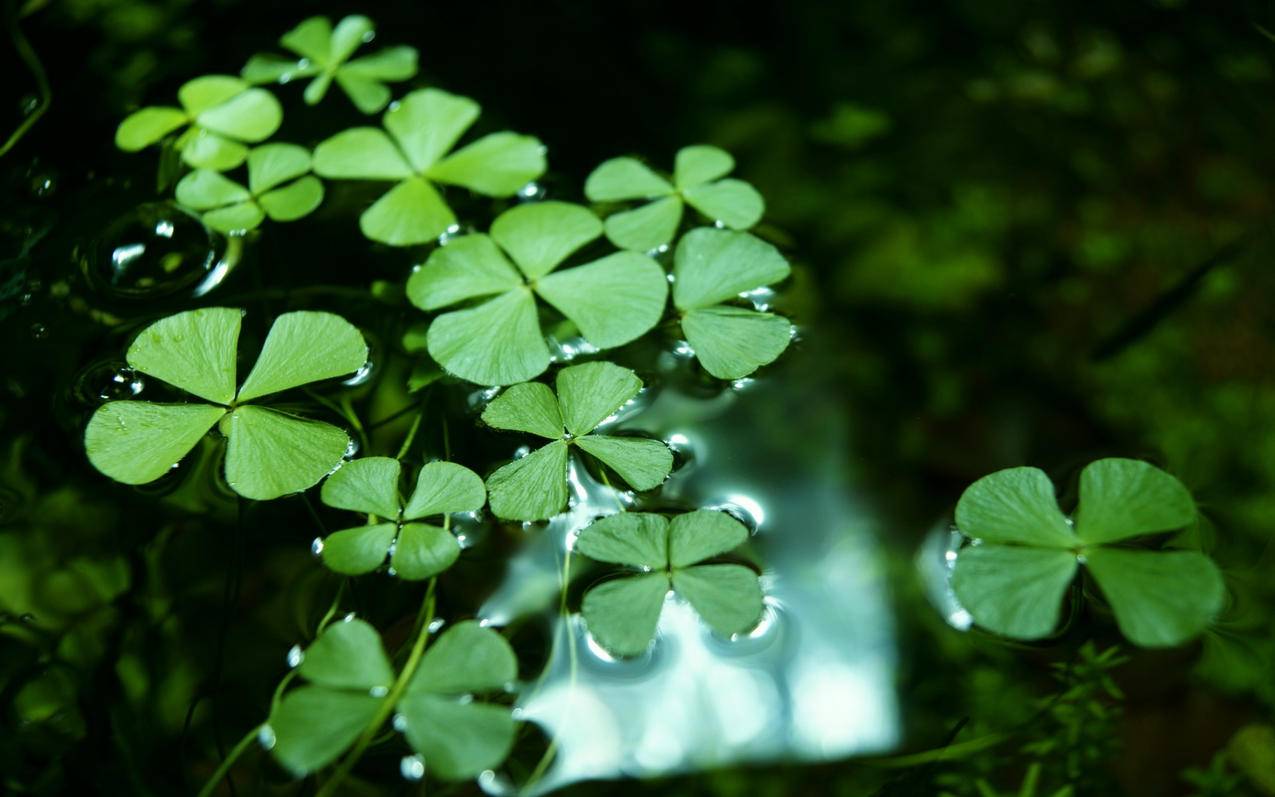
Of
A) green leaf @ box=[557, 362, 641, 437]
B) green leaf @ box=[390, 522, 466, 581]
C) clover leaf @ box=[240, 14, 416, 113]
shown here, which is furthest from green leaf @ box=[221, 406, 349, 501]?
clover leaf @ box=[240, 14, 416, 113]

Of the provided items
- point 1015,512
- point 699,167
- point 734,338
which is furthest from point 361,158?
point 1015,512

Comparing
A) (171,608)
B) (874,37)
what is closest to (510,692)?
(171,608)

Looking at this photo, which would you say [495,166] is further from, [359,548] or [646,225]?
[359,548]

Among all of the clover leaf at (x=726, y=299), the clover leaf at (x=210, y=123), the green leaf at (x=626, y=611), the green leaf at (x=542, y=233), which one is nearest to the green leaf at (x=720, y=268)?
the clover leaf at (x=726, y=299)

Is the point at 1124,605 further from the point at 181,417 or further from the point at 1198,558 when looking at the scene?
the point at 181,417

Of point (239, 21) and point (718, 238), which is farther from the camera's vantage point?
point (239, 21)

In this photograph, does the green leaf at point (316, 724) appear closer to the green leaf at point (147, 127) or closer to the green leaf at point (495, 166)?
the green leaf at point (495, 166)
